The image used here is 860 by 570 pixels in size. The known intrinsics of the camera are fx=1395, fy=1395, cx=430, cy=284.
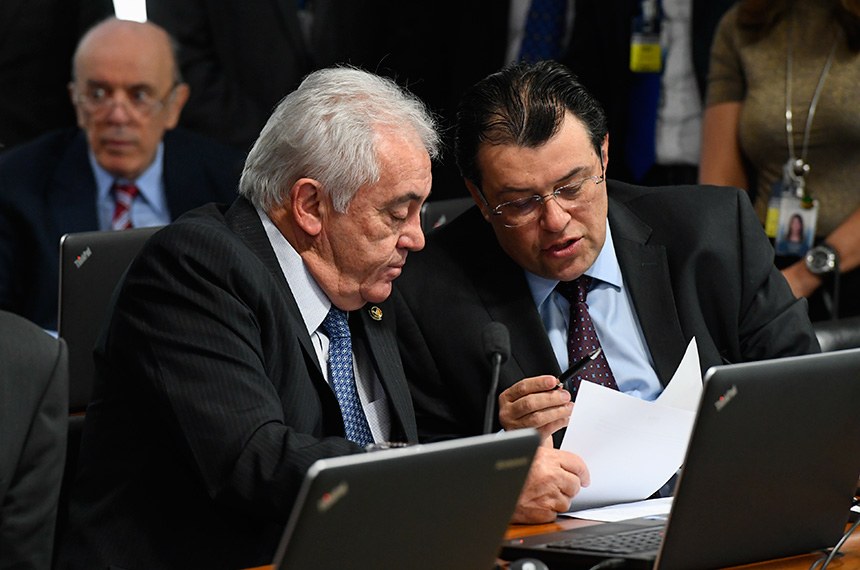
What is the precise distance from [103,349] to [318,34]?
9.80ft

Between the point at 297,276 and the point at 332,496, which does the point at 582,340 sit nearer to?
the point at 297,276

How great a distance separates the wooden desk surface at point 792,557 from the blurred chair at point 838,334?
0.89m

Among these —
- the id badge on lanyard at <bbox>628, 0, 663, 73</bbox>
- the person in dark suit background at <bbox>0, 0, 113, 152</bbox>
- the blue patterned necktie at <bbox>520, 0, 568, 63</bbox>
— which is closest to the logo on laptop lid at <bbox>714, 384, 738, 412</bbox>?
the id badge on lanyard at <bbox>628, 0, 663, 73</bbox>

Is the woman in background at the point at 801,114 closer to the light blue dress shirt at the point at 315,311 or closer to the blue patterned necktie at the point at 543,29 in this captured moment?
the blue patterned necktie at the point at 543,29

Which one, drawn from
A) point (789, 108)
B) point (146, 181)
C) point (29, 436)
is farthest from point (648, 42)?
point (29, 436)

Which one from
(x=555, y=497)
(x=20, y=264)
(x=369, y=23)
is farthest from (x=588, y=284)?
(x=369, y=23)

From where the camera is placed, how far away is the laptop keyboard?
2.08 m

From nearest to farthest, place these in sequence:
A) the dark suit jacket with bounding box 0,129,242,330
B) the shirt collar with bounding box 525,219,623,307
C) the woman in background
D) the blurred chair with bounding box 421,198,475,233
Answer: the shirt collar with bounding box 525,219,623,307 < the blurred chair with bounding box 421,198,475,233 < the woman in background < the dark suit jacket with bounding box 0,129,242,330

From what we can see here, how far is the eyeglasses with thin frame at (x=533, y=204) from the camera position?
2.74 meters

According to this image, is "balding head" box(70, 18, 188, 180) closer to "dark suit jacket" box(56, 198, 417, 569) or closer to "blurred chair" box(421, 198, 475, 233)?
"blurred chair" box(421, 198, 475, 233)

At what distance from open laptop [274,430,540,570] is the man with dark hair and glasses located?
0.93 m

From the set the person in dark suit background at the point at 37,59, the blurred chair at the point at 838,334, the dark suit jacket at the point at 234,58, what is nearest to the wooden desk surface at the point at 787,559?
the blurred chair at the point at 838,334

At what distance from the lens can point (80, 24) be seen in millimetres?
4934

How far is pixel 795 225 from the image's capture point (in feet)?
13.4
